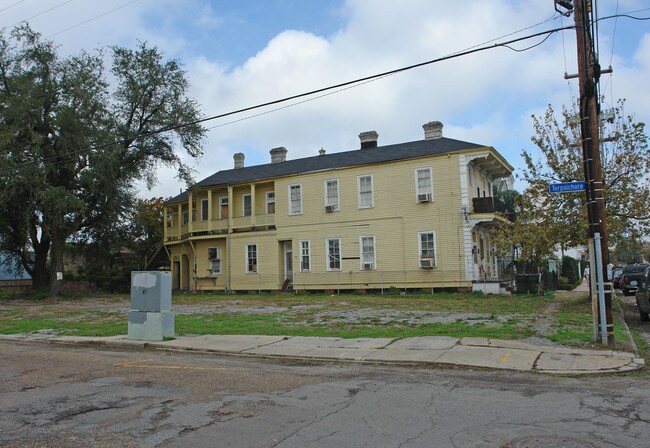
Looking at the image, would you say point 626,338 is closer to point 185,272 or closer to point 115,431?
point 115,431

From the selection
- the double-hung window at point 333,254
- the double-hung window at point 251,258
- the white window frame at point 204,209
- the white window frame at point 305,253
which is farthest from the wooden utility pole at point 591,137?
the white window frame at point 204,209

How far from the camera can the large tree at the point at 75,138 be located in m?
29.8

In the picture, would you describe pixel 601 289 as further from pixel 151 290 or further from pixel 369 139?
pixel 369 139

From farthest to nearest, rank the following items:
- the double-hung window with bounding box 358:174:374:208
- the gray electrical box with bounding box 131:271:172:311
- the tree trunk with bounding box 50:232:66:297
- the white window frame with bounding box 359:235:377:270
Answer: the tree trunk with bounding box 50:232:66:297 → the double-hung window with bounding box 358:174:374:208 → the white window frame with bounding box 359:235:377:270 → the gray electrical box with bounding box 131:271:172:311

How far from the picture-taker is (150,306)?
43.9 feet

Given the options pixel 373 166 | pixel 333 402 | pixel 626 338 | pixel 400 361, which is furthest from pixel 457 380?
pixel 373 166

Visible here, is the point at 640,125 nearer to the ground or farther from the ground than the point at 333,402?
farther from the ground

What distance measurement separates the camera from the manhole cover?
5.00m

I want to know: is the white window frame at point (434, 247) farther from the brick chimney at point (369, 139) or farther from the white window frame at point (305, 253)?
the brick chimney at point (369, 139)

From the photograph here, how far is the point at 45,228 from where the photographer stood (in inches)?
1273

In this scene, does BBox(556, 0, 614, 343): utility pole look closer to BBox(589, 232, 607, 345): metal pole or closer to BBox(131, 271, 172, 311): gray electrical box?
BBox(589, 232, 607, 345): metal pole

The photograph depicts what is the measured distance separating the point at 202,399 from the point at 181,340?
6.48 meters

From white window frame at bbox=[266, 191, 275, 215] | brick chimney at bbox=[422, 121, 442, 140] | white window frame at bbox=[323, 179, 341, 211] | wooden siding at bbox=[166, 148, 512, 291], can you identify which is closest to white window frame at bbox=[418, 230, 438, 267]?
wooden siding at bbox=[166, 148, 512, 291]

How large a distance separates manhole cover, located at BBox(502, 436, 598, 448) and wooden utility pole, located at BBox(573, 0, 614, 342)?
21.9ft
